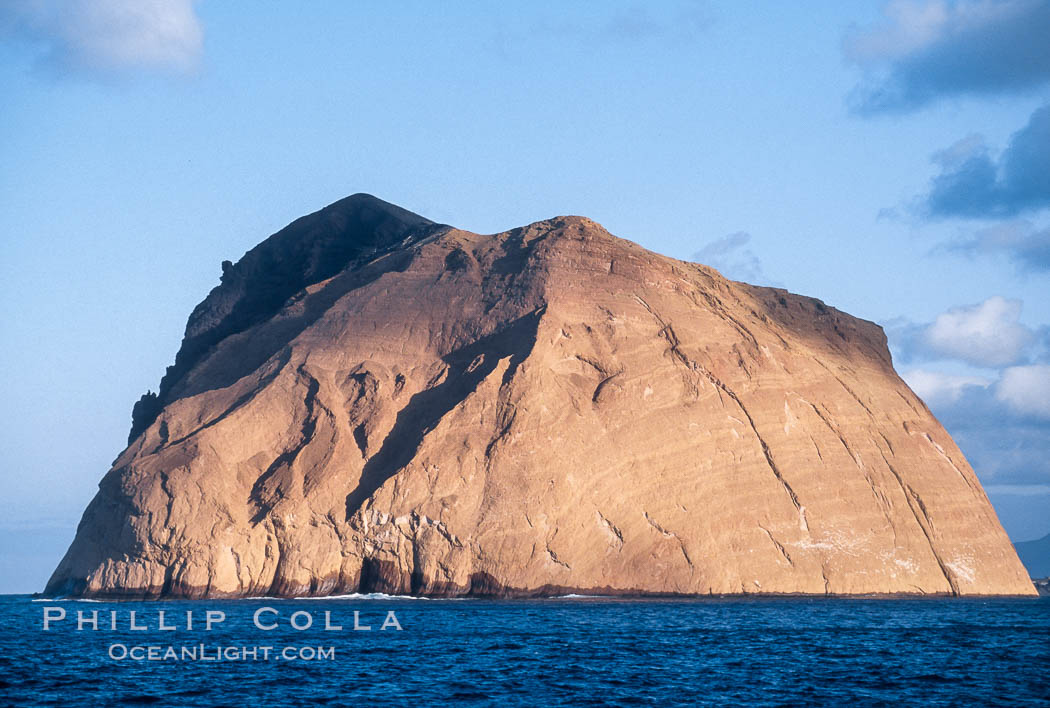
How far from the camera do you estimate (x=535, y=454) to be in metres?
67.6

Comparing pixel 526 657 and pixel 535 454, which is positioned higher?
pixel 535 454

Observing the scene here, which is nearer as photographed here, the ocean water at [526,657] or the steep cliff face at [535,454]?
the ocean water at [526,657]

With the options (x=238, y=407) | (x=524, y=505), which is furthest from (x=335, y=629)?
(x=238, y=407)

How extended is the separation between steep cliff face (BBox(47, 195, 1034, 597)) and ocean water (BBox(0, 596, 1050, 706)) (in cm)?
624

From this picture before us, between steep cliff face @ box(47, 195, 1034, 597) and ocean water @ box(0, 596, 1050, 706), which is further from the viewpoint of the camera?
steep cliff face @ box(47, 195, 1034, 597)

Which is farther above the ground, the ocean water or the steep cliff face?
A: the steep cliff face

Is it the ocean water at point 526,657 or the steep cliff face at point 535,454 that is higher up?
the steep cliff face at point 535,454

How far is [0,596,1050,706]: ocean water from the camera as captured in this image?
3109 centimetres

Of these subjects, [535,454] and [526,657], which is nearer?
[526,657]

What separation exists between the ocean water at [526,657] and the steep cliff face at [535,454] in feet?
20.5

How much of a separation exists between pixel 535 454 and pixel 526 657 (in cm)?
2954

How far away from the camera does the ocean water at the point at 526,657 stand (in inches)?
1224

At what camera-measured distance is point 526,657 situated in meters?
38.3

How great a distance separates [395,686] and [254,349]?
5505 cm
